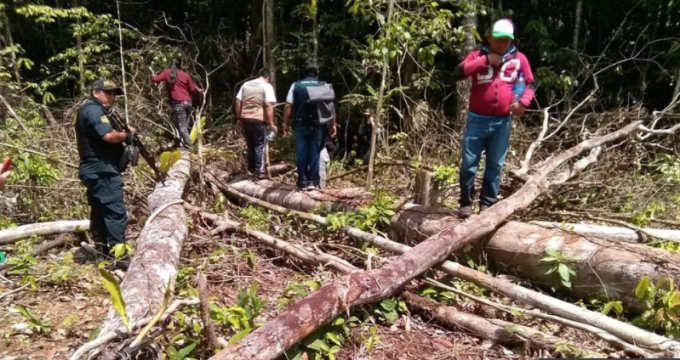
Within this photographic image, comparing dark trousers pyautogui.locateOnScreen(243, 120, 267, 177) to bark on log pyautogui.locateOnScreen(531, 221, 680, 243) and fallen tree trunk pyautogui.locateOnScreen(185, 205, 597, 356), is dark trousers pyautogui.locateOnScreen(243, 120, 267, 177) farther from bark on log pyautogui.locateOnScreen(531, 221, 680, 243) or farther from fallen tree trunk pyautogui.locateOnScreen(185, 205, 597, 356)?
bark on log pyautogui.locateOnScreen(531, 221, 680, 243)

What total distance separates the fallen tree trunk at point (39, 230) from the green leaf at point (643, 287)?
527 cm

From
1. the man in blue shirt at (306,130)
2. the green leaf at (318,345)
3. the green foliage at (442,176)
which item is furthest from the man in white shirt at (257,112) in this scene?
the green leaf at (318,345)

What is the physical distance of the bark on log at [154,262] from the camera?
2885mm

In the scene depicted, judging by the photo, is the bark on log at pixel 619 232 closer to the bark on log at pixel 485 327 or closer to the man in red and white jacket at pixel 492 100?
the man in red and white jacket at pixel 492 100

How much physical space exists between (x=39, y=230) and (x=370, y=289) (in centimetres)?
398

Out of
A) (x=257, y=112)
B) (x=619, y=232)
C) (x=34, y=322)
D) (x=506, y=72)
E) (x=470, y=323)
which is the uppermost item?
(x=506, y=72)

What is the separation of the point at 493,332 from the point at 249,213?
10.9 feet

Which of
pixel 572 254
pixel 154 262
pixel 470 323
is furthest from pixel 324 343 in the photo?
pixel 572 254

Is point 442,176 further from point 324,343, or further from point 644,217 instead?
point 324,343

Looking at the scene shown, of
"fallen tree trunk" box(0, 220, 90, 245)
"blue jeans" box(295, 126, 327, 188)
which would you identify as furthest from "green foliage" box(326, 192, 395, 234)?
"fallen tree trunk" box(0, 220, 90, 245)

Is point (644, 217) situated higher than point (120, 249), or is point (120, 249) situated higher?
point (644, 217)

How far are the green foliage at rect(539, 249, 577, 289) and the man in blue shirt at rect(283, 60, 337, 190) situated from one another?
124 inches

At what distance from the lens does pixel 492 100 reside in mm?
4254

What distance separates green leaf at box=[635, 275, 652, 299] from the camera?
303 cm
